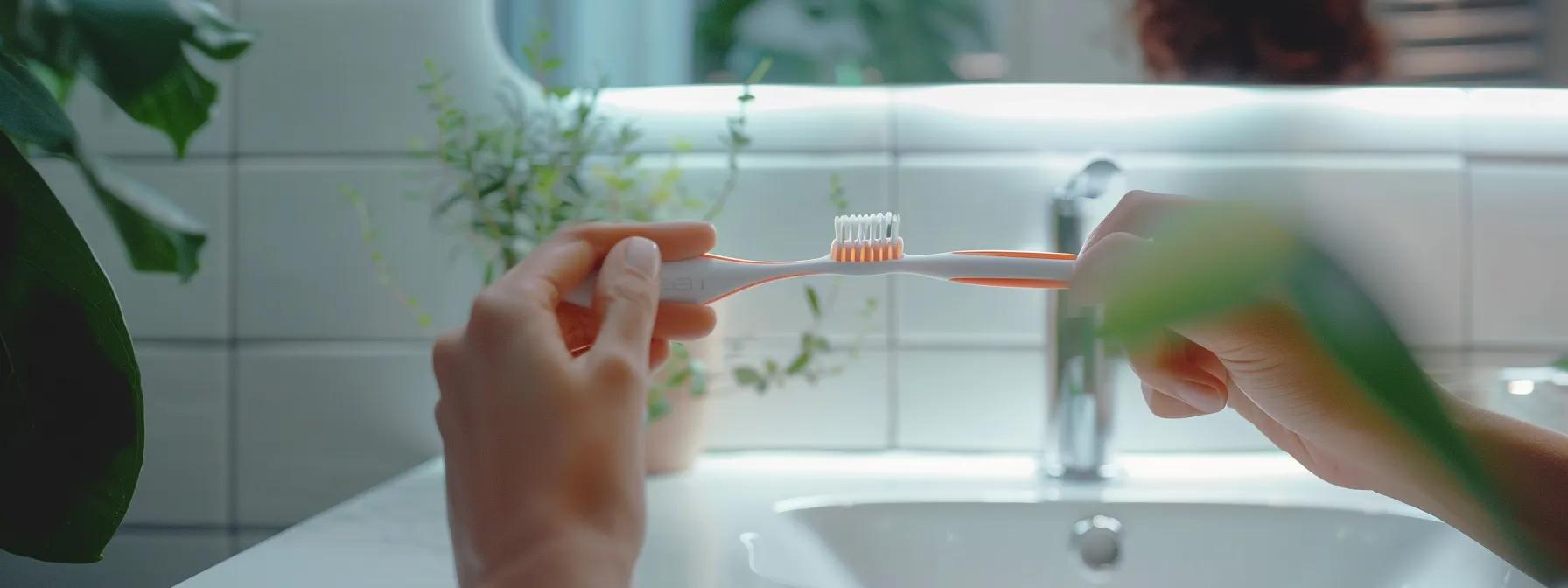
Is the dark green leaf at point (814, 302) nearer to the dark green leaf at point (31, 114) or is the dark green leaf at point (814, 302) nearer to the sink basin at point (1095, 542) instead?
the sink basin at point (1095, 542)

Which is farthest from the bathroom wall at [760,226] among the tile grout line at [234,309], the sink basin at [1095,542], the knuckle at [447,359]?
the knuckle at [447,359]

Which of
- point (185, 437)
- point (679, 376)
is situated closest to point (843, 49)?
point (679, 376)

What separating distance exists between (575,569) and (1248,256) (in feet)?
0.94

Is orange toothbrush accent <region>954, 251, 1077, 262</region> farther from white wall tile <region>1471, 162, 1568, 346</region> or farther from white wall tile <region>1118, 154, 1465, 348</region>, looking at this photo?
white wall tile <region>1471, 162, 1568, 346</region>

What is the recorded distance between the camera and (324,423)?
0.90 metres

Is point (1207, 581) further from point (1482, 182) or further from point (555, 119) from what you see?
point (555, 119)

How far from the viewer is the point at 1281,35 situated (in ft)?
2.76

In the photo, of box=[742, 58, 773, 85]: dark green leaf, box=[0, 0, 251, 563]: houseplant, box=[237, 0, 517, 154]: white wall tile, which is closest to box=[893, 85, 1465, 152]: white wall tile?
box=[742, 58, 773, 85]: dark green leaf

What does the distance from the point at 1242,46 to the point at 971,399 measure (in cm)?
35

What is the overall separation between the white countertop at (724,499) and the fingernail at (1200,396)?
0.23m

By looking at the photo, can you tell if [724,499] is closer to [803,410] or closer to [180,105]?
[803,410]

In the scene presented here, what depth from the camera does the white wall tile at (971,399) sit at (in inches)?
34.2

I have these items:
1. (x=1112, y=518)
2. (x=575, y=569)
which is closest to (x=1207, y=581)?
(x=1112, y=518)

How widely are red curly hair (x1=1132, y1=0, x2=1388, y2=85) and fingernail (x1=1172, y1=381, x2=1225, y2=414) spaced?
459mm
